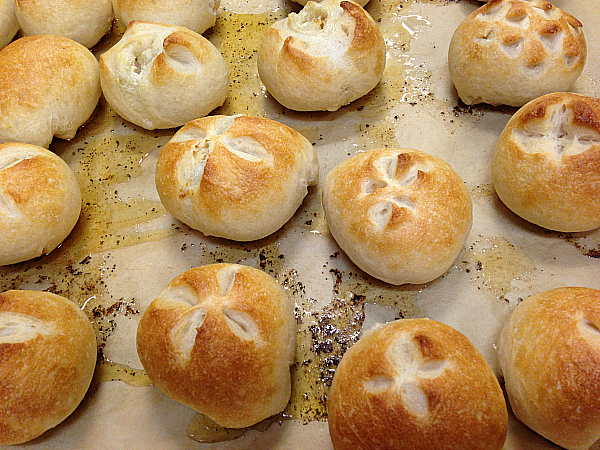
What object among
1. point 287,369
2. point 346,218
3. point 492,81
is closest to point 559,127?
point 492,81

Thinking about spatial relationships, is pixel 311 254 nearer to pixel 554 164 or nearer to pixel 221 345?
pixel 221 345

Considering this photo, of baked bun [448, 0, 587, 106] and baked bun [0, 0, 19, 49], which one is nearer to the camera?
baked bun [448, 0, 587, 106]

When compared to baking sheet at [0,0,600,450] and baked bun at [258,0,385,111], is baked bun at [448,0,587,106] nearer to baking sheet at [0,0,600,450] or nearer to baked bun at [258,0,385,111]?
baking sheet at [0,0,600,450]

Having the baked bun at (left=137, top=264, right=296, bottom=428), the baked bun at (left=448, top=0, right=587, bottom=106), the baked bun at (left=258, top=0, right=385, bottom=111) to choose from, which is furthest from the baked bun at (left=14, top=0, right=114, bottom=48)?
the baked bun at (left=448, top=0, right=587, bottom=106)

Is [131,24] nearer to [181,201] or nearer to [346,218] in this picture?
[181,201]

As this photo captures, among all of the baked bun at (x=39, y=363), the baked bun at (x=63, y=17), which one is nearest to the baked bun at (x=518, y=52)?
the baked bun at (x=63, y=17)

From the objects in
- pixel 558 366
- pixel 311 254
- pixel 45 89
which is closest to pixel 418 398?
pixel 558 366

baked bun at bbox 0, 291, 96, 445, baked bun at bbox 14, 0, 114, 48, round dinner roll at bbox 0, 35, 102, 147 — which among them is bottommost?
baked bun at bbox 0, 291, 96, 445
